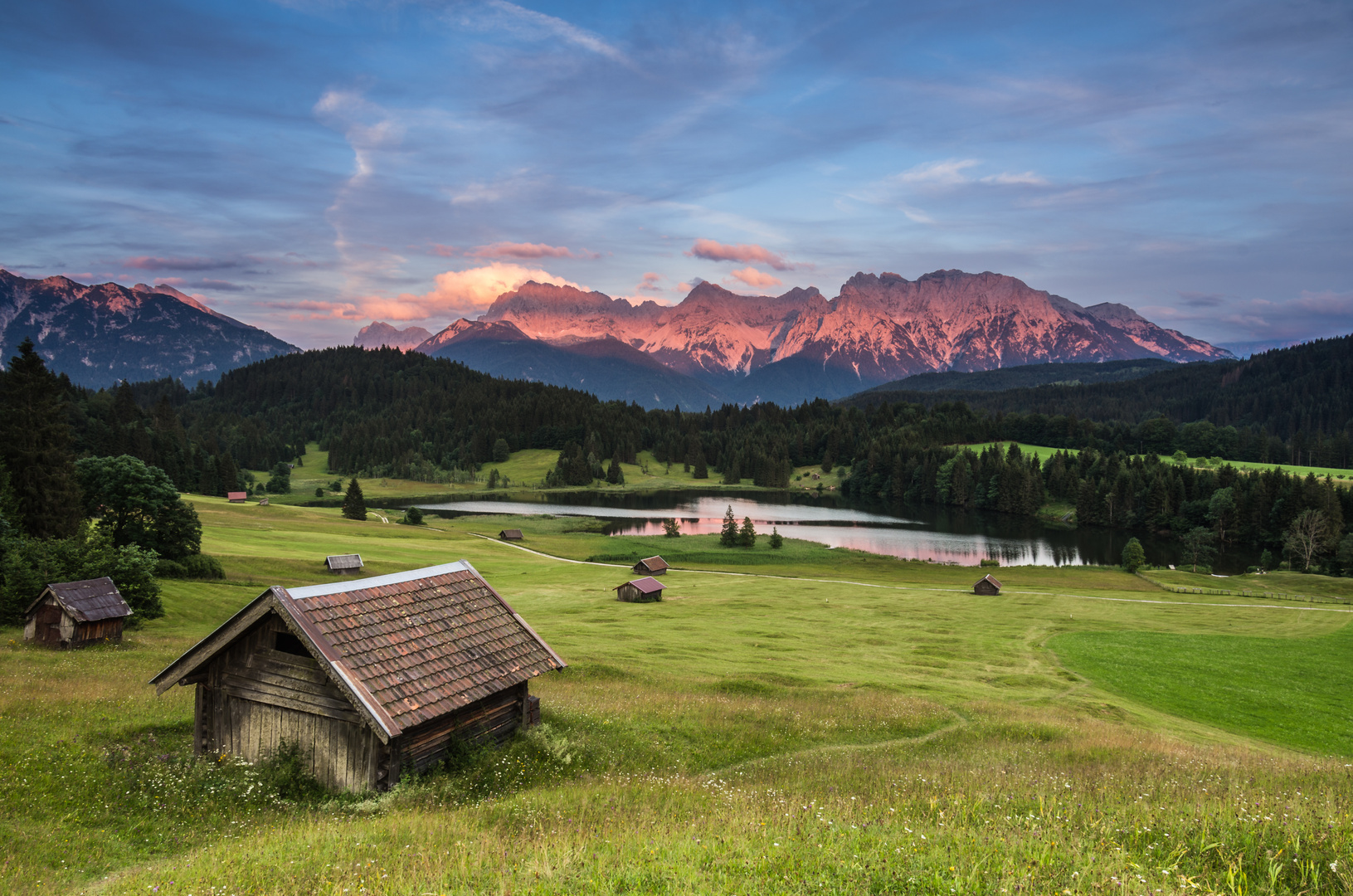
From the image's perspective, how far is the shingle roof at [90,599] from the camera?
31.9 m

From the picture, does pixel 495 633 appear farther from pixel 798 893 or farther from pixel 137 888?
pixel 798 893

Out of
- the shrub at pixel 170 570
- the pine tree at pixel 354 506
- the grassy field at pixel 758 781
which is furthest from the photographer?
the pine tree at pixel 354 506

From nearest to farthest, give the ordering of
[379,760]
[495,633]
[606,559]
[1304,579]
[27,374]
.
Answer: [379,760] → [495,633] → [27,374] → [1304,579] → [606,559]

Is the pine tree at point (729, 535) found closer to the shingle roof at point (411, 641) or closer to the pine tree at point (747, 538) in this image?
the pine tree at point (747, 538)

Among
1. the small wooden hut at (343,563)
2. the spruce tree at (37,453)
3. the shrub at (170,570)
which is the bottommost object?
the small wooden hut at (343,563)

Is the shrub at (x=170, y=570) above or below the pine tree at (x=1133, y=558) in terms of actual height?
above

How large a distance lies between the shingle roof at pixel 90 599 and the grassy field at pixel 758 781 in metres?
2.08

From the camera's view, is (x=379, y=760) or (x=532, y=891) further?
(x=379, y=760)

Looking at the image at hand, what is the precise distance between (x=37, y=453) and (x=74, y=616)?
34891mm

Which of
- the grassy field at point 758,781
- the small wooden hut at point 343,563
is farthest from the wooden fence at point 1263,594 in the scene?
the small wooden hut at point 343,563

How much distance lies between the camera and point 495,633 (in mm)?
18141

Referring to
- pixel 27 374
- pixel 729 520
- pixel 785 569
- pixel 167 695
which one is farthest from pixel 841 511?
pixel 167 695

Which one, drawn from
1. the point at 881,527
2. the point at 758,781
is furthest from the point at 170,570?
the point at 881,527

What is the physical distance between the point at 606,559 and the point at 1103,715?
226ft
